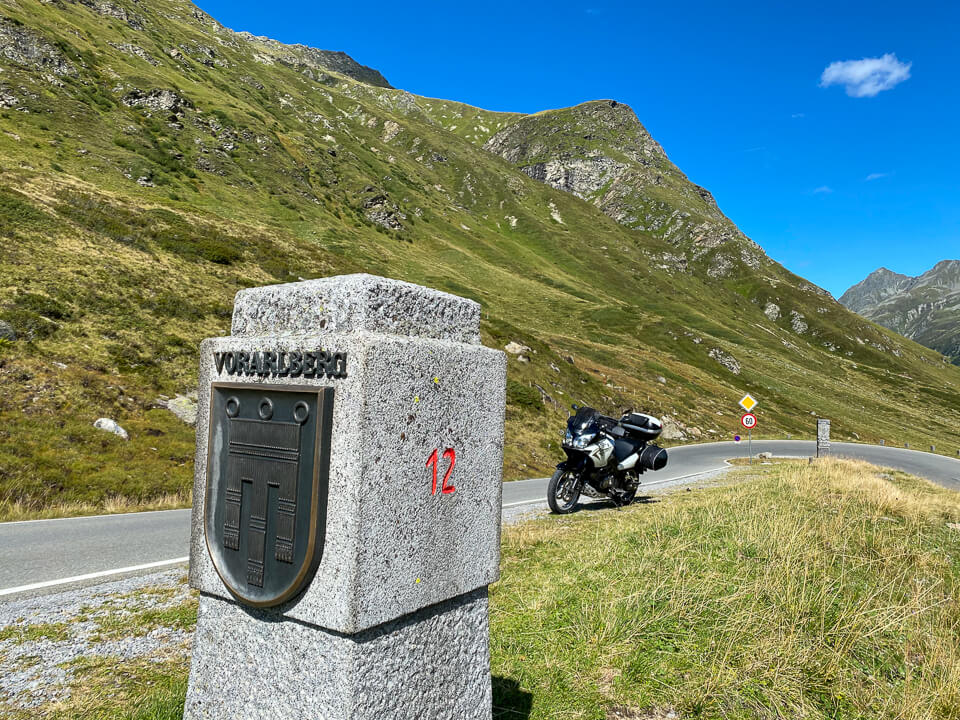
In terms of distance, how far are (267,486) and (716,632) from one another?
3.00m

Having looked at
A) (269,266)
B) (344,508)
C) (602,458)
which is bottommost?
(602,458)

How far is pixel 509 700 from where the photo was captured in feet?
9.48

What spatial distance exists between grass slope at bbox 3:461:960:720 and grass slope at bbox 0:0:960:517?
27.6 feet

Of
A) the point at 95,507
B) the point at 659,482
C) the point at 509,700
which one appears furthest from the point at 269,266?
the point at 509,700

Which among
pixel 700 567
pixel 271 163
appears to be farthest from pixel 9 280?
pixel 271 163

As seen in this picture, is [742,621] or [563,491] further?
[563,491]

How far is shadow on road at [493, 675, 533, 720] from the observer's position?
9.04 ft

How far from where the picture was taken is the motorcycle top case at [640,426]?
9703 millimetres

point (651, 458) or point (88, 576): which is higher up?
point (651, 458)

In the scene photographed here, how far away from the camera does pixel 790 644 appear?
3.16 meters

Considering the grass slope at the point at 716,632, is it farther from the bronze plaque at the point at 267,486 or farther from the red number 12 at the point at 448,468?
the red number 12 at the point at 448,468

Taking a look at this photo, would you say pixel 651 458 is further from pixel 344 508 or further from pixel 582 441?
pixel 344 508

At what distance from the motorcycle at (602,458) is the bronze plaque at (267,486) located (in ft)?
23.7

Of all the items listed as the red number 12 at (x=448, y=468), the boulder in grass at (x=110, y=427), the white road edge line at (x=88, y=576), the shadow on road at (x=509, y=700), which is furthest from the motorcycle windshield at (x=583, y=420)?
the boulder in grass at (x=110, y=427)
